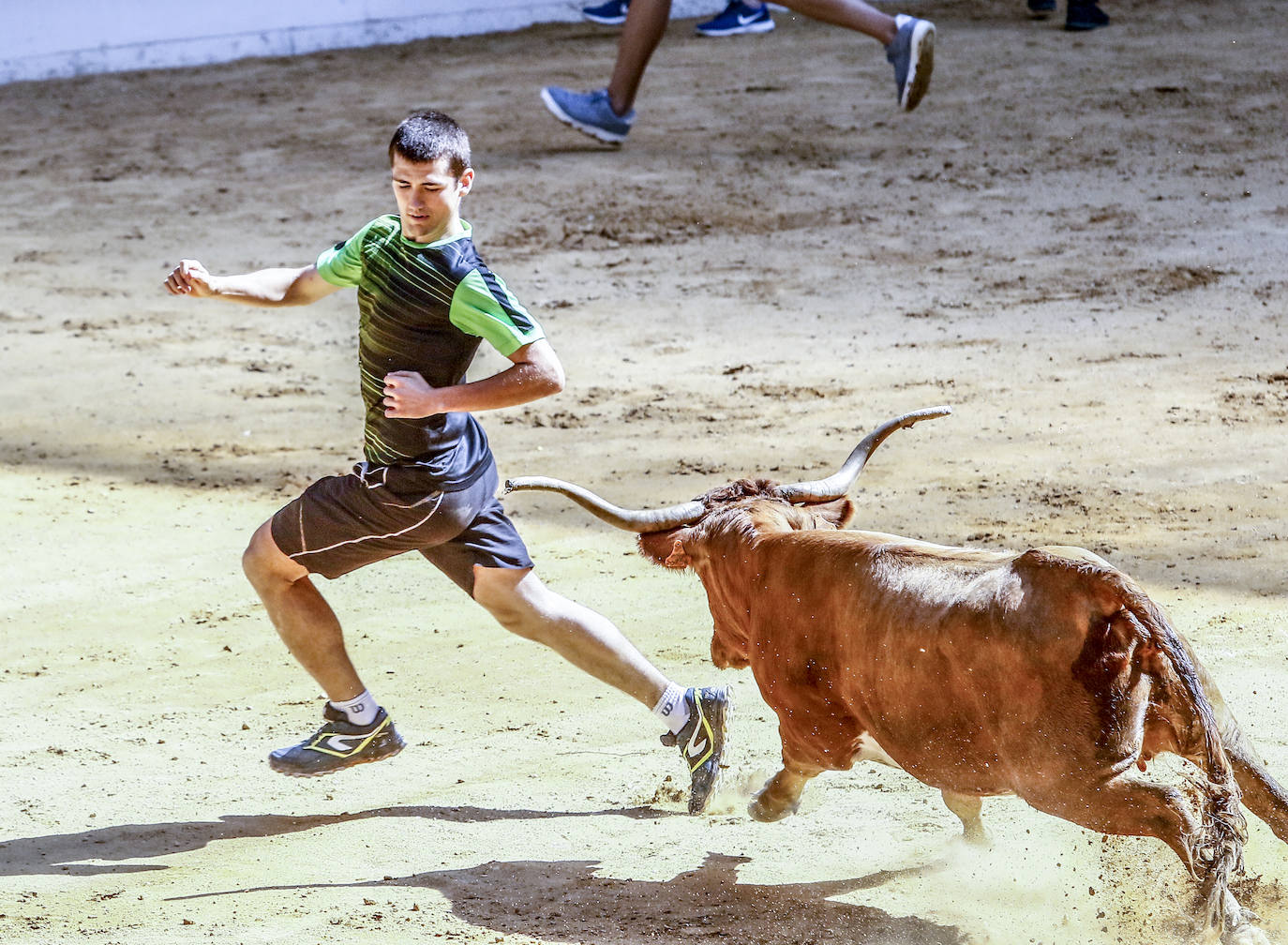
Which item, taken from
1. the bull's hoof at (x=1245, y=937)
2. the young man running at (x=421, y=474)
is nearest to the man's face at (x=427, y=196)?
the young man running at (x=421, y=474)

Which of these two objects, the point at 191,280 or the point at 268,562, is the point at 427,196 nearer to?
the point at 191,280

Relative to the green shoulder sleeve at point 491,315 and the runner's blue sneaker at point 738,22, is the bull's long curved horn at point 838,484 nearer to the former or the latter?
the green shoulder sleeve at point 491,315

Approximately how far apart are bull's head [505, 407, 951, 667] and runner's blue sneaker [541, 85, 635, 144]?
8543 mm

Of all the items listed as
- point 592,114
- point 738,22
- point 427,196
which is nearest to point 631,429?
point 427,196

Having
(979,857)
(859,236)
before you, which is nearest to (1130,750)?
(979,857)

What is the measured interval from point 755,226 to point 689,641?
591cm

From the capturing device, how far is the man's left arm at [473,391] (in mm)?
3717

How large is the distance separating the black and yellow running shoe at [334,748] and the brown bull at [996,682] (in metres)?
1.09

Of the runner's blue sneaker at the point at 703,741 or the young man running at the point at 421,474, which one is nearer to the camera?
the young man running at the point at 421,474

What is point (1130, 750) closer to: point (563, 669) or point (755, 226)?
point (563, 669)

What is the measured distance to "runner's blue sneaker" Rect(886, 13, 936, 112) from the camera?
32.1 feet

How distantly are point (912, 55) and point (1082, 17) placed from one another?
20.8 feet

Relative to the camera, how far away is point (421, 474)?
401 centimetres

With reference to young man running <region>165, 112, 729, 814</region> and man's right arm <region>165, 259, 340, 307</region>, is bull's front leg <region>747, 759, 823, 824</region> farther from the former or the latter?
man's right arm <region>165, 259, 340, 307</region>
